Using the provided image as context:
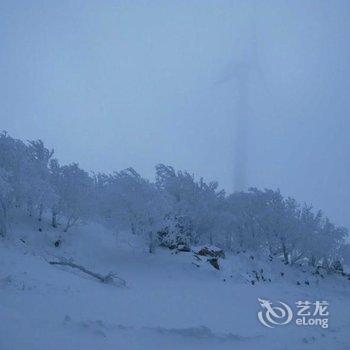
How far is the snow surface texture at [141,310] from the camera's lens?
38.2 feet

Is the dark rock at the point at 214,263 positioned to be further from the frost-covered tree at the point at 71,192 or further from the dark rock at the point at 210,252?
the frost-covered tree at the point at 71,192

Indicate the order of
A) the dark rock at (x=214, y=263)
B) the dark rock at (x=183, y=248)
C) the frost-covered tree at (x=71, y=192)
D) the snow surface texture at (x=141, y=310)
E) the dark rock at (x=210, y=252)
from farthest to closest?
the frost-covered tree at (x=71, y=192) < the dark rock at (x=183, y=248) < the dark rock at (x=210, y=252) < the dark rock at (x=214, y=263) < the snow surface texture at (x=141, y=310)

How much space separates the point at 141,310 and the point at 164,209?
894 inches

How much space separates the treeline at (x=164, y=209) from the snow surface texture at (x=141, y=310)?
4.80 m

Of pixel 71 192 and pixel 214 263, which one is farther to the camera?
pixel 71 192

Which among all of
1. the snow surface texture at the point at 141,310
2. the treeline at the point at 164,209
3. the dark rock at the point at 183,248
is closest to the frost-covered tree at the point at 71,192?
the treeline at the point at 164,209

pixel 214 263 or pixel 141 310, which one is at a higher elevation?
pixel 214 263

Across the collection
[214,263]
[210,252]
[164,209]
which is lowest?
[214,263]

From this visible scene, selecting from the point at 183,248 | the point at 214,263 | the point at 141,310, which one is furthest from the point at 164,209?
the point at 141,310

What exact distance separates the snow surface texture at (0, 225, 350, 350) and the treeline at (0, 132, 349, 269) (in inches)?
189

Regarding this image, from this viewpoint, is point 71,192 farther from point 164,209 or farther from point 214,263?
→ point 214,263

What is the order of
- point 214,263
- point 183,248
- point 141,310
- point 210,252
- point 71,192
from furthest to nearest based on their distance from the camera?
point 71,192 < point 183,248 < point 210,252 < point 214,263 < point 141,310

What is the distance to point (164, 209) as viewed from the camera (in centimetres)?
3966

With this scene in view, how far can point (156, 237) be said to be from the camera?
39.1m
